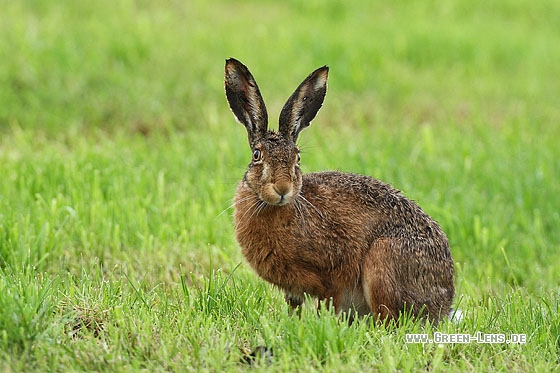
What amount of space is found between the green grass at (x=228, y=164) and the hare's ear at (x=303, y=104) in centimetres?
88

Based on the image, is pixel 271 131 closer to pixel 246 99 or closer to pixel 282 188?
pixel 246 99

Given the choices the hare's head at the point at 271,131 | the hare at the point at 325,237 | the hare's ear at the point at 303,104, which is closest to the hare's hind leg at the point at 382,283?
the hare at the point at 325,237

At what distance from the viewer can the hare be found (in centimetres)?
464

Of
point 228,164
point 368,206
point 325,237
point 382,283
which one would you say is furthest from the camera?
point 228,164

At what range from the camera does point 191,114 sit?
9.20 metres

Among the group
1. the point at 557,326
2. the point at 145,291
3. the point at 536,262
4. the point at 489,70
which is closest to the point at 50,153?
the point at 145,291

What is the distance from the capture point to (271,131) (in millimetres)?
4766

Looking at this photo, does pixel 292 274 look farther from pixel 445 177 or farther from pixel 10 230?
→ pixel 445 177

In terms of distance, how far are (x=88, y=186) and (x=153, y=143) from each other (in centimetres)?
192

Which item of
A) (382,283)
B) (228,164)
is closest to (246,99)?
(382,283)

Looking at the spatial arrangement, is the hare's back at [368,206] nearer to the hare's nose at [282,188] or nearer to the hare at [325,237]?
the hare at [325,237]

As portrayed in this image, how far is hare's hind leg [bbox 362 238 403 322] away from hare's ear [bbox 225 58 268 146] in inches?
35.3

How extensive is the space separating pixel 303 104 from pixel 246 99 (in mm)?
312

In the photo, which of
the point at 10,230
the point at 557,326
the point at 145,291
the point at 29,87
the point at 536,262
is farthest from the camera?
the point at 29,87
